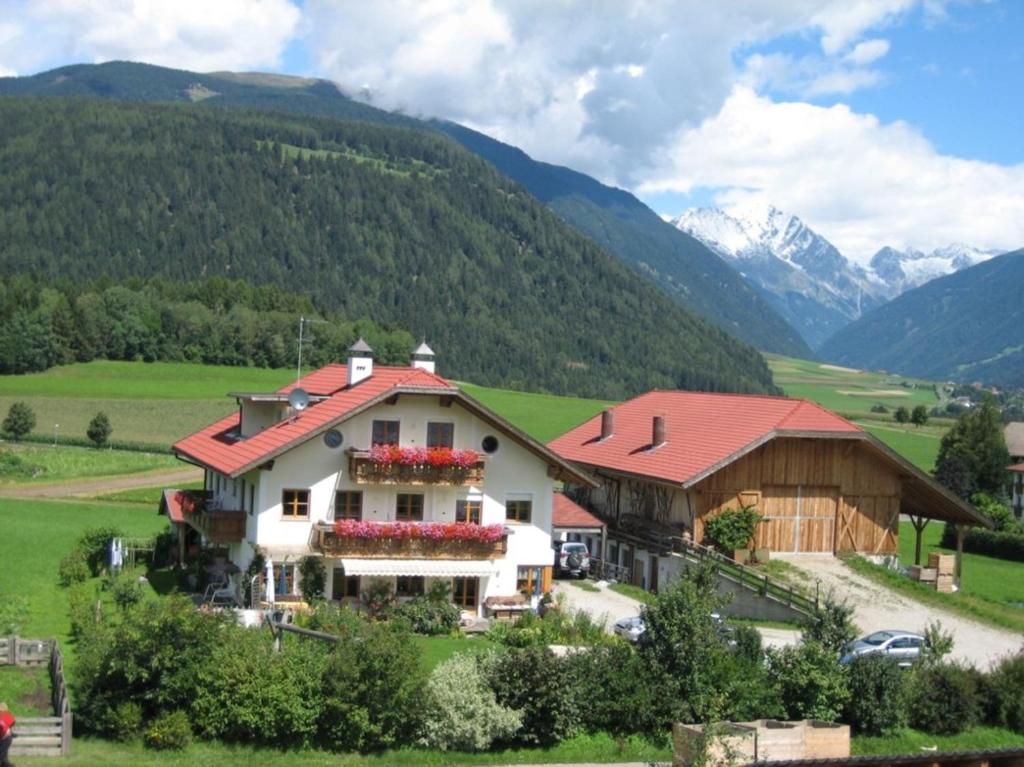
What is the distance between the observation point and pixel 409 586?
4259 cm

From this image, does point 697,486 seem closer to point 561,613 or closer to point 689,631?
point 561,613

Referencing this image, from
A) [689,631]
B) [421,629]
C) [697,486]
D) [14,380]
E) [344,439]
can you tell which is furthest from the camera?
[14,380]

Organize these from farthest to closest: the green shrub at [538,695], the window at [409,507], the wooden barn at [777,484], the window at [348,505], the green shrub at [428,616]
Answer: the wooden barn at [777,484], the window at [409,507], the window at [348,505], the green shrub at [428,616], the green shrub at [538,695]

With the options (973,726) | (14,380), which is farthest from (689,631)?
(14,380)

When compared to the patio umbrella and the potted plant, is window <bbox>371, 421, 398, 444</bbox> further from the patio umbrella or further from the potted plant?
the potted plant

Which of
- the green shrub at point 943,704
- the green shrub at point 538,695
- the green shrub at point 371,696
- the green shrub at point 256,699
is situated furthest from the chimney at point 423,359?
the green shrub at point 943,704

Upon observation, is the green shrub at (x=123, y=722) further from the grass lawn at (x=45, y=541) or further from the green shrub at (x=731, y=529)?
the green shrub at (x=731, y=529)

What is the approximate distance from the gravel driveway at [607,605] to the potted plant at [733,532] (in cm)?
467

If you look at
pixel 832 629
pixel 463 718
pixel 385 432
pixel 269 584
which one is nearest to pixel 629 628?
pixel 832 629

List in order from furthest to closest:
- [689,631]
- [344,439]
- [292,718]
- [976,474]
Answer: [976,474] < [344,439] < [689,631] < [292,718]

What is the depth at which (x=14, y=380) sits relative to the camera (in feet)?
443

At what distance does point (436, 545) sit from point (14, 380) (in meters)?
105

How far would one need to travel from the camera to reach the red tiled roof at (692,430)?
51.4 metres

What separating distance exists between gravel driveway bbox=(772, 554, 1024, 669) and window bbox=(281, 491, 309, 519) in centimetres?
1747
